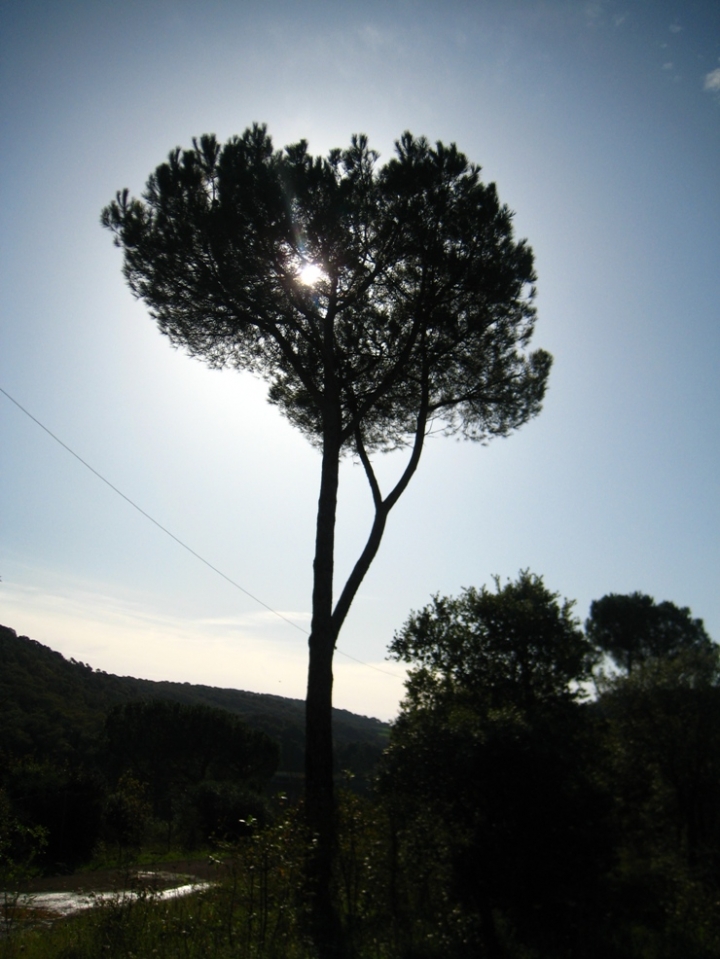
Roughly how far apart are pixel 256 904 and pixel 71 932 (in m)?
1.97

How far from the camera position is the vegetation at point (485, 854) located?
6.38 metres

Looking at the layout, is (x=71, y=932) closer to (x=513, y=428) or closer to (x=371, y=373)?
(x=371, y=373)

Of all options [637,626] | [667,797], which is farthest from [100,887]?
[637,626]

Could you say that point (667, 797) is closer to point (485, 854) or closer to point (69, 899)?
point (485, 854)

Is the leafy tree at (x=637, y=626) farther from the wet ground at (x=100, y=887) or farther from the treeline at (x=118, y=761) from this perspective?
the wet ground at (x=100, y=887)

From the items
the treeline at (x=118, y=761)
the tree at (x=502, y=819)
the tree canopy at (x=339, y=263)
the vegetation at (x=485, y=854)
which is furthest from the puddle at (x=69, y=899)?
the tree canopy at (x=339, y=263)

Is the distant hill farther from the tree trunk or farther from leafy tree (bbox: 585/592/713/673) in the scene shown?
leafy tree (bbox: 585/592/713/673)

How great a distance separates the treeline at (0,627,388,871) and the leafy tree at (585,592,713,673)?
13387 mm

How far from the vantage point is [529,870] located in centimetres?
641

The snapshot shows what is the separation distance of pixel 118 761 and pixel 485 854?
33401 mm

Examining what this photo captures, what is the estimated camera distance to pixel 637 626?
115ft

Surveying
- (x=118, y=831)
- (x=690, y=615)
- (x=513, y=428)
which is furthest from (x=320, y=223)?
(x=690, y=615)

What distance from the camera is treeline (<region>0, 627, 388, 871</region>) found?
17.8 metres

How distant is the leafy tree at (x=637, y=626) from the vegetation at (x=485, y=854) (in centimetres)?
2829
